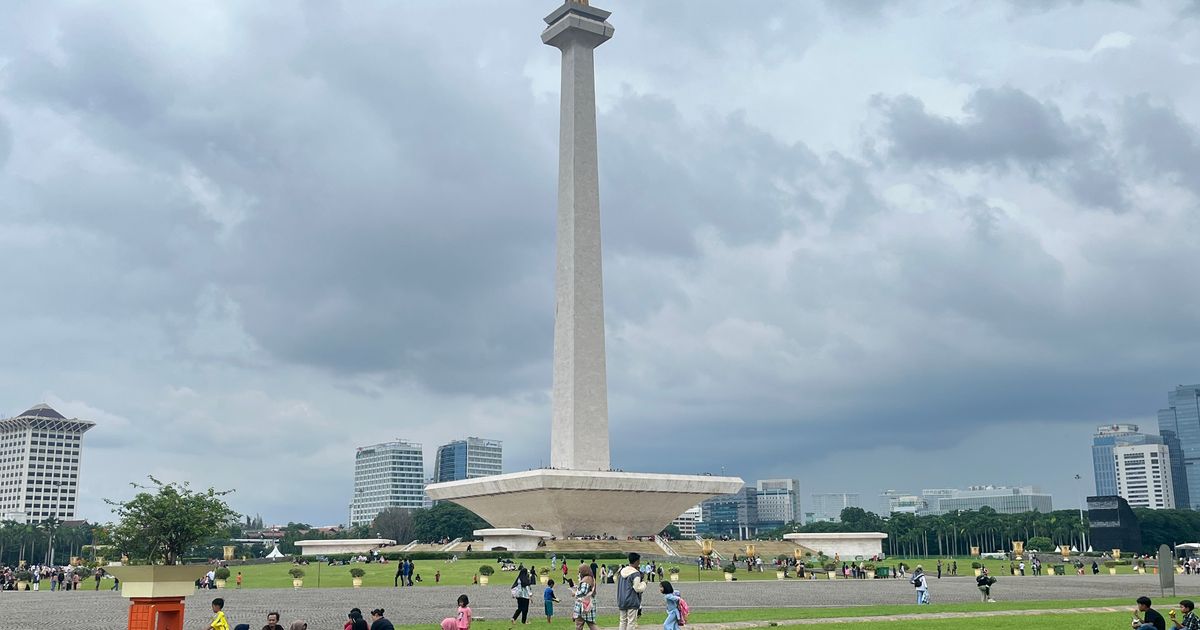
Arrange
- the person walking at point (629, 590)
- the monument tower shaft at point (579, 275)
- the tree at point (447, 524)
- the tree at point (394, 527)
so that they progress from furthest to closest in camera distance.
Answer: the tree at point (394, 527) < the tree at point (447, 524) < the monument tower shaft at point (579, 275) < the person walking at point (629, 590)

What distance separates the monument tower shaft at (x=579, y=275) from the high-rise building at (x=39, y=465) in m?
136

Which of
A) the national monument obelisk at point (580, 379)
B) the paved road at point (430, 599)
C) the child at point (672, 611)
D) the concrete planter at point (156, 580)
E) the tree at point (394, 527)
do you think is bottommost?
the paved road at point (430, 599)

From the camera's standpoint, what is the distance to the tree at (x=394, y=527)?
11000 cm

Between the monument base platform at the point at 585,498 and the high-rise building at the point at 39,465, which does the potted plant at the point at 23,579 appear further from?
the high-rise building at the point at 39,465

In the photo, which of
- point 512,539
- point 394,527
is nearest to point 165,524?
point 512,539

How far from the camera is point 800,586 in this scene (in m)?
37.0

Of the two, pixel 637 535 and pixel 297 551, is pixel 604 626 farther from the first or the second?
pixel 297 551

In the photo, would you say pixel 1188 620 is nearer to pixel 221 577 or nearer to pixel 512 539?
pixel 221 577

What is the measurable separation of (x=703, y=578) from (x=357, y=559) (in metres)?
21.6

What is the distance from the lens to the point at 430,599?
29984 mm

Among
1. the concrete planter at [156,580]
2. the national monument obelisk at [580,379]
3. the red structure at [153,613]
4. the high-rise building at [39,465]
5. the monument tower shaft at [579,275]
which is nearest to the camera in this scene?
the concrete planter at [156,580]

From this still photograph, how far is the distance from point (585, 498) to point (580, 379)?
673 cm

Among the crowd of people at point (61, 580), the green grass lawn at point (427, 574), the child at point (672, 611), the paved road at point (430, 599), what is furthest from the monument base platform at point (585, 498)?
the child at point (672, 611)

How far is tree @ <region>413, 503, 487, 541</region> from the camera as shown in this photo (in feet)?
296
